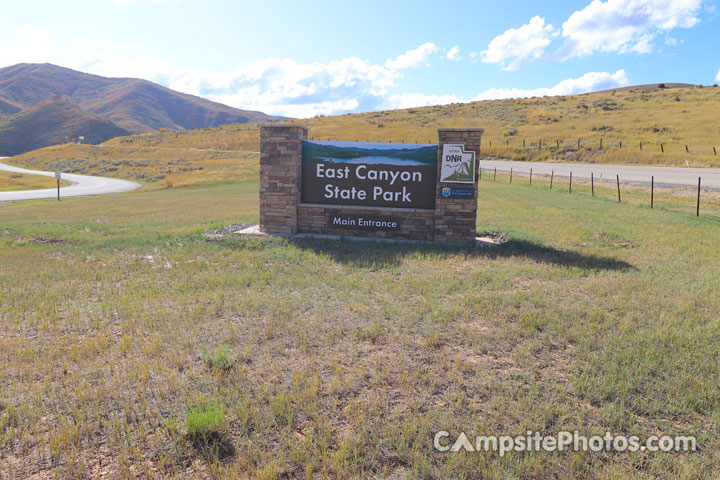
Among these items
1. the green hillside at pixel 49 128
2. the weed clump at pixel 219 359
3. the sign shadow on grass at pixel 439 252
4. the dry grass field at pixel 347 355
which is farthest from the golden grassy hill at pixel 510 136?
the green hillside at pixel 49 128

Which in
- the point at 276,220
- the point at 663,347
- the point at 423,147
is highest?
the point at 423,147

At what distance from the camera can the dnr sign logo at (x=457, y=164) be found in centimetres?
1079

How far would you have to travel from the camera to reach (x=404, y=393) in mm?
4270

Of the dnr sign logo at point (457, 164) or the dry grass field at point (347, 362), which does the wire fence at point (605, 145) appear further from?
the dry grass field at point (347, 362)

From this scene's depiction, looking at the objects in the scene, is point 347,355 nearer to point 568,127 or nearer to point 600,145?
point 600,145

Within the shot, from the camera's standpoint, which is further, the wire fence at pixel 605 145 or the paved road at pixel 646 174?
the wire fence at pixel 605 145

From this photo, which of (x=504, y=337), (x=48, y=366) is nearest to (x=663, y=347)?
(x=504, y=337)

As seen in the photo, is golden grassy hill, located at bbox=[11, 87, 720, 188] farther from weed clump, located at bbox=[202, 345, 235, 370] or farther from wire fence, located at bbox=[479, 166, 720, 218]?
weed clump, located at bbox=[202, 345, 235, 370]

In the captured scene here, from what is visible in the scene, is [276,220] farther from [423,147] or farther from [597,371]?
[597,371]

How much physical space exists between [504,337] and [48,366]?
5156 mm

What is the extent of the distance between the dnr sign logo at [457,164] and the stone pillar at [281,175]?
12.2ft
